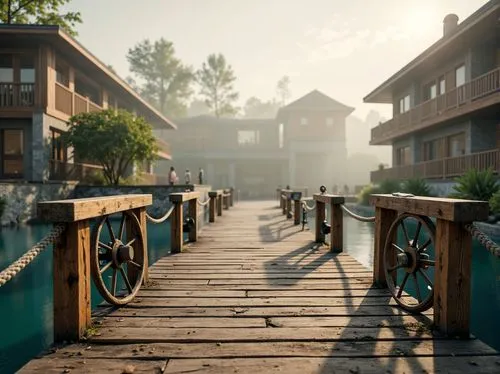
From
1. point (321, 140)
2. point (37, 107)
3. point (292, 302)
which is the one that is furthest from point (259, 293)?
point (321, 140)

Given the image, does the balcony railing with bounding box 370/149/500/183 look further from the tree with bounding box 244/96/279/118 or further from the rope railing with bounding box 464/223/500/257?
the tree with bounding box 244/96/279/118

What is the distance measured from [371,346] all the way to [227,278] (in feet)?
7.86

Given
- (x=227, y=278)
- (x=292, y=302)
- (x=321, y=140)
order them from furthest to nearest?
(x=321, y=140) < (x=227, y=278) < (x=292, y=302)

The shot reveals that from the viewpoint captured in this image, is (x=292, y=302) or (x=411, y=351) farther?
(x=292, y=302)

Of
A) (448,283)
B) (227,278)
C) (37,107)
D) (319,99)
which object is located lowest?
(227,278)

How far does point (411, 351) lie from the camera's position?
2.66 meters

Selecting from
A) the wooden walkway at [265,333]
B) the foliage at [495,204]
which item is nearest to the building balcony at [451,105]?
the foliage at [495,204]

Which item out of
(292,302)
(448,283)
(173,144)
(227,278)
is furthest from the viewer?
(173,144)

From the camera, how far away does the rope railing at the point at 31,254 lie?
2236 millimetres

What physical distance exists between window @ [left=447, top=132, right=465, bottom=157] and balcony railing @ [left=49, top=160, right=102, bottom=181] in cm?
1901

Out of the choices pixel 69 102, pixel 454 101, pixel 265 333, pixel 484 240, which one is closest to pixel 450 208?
pixel 484 240

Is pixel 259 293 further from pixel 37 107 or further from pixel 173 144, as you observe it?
pixel 173 144

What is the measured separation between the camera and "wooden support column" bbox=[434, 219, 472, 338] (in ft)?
9.29

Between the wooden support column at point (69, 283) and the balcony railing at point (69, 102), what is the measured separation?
659 inches
